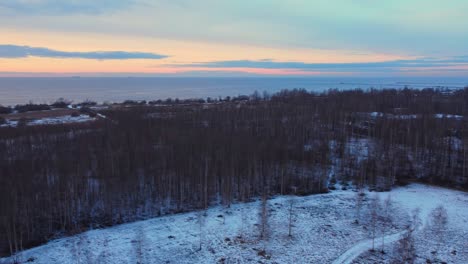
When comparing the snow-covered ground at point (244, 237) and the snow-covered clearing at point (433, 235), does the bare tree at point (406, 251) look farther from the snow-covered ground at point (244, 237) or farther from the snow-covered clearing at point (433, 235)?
the snow-covered ground at point (244, 237)

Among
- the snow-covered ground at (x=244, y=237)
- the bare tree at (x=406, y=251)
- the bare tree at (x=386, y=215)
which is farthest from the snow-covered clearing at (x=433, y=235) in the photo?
the bare tree at (x=386, y=215)

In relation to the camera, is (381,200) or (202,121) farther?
(202,121)

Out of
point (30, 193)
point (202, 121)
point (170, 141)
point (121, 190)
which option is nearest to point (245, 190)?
point (121, 190)

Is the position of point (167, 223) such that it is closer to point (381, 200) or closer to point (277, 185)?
point (277, 185)

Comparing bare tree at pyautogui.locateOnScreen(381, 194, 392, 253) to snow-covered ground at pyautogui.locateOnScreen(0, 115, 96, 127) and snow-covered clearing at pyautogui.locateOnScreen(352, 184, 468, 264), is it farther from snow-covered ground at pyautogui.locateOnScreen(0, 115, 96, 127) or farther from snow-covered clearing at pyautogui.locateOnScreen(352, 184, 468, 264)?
snow-covered ground at pyautogui.locateOnScreen(0, 115, 96, 127)

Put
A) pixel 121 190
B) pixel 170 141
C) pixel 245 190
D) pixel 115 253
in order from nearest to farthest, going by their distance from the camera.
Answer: pixel 115 253 < pixel 121 190 < pixel 245 190 < pixel 170 141

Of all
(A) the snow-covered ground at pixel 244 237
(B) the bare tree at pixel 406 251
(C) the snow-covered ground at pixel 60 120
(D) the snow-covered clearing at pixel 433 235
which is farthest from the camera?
(C) the snow-covered ground at pixel 60 120
